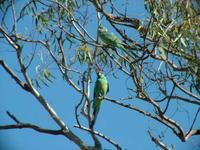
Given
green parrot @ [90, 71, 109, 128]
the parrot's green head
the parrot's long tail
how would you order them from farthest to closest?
the parrot's green head, green parrot @ [90, 71, 109, 128], the parrot's long tail

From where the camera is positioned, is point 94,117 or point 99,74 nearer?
point 94,117

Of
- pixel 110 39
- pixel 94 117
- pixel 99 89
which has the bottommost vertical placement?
pixel 94 117

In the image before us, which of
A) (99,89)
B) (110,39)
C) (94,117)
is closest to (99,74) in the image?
(99,89)

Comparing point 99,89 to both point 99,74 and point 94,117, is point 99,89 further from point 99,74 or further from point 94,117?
point 94,117

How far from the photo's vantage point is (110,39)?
5.77 meters

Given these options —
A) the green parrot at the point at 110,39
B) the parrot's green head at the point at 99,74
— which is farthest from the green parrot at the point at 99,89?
the green parrot at the point at 110,39

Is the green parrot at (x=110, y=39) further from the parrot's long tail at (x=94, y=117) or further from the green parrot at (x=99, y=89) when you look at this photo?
the parrot's long tail at (x=94, y=117)

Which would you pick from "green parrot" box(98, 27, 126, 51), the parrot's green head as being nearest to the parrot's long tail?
the parrot's green head

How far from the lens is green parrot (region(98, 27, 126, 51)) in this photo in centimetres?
566

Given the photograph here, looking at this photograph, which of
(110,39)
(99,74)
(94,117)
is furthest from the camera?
(110,39)

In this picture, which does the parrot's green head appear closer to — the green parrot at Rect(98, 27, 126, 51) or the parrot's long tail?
the green parrot at Rect(98, 27, 126, 51)

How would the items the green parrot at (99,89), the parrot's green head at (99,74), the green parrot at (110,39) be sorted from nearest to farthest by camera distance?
the green parrot at (99,89)
the parrot's green head at (99,74)
the green parrot at (110,39)

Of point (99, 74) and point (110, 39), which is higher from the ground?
point (110, 39)

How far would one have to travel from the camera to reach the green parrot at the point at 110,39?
5664 mm
